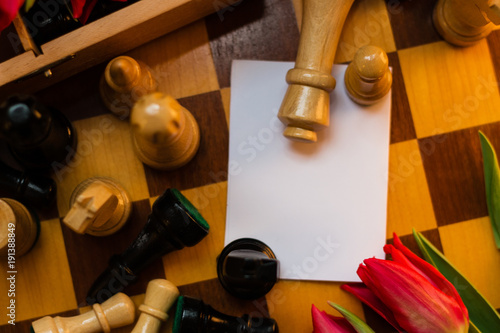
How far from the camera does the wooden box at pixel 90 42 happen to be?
73cm

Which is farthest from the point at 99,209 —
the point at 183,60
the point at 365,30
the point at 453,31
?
the point at 453,31

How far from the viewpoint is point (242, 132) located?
0.87 metres

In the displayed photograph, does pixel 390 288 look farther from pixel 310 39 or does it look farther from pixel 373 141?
pixel 310 39

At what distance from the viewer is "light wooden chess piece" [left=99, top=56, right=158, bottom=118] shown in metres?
0.73

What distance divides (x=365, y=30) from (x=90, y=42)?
524mm

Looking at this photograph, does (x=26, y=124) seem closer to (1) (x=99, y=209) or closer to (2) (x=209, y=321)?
(1) (x=99, y=209)

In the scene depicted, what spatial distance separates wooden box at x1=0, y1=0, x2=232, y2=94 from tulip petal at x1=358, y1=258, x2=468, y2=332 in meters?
0.55

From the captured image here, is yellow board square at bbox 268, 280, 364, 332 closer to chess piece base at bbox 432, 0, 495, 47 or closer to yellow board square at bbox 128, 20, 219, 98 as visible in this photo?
yellow board square at bbox 128, 20, 219, 98

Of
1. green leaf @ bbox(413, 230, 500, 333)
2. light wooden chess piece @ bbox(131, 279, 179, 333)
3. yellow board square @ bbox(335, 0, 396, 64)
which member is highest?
yellow board square @ bbox(335, 0, 396, 64)

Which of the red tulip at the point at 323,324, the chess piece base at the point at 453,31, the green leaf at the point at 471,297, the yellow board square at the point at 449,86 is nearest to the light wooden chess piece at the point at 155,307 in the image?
the red tulip at the point at 323,324

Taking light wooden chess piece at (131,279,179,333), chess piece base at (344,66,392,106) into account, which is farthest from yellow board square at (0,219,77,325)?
A: chess piece base at (344,66,392,106)

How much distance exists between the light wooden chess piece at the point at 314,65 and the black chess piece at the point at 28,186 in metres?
0.46

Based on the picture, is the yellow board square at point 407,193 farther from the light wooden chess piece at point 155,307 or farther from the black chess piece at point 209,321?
the light wooden chess piece at point 155,307

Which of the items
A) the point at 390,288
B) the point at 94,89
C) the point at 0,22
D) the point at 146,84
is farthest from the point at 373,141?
the point at 0,22
